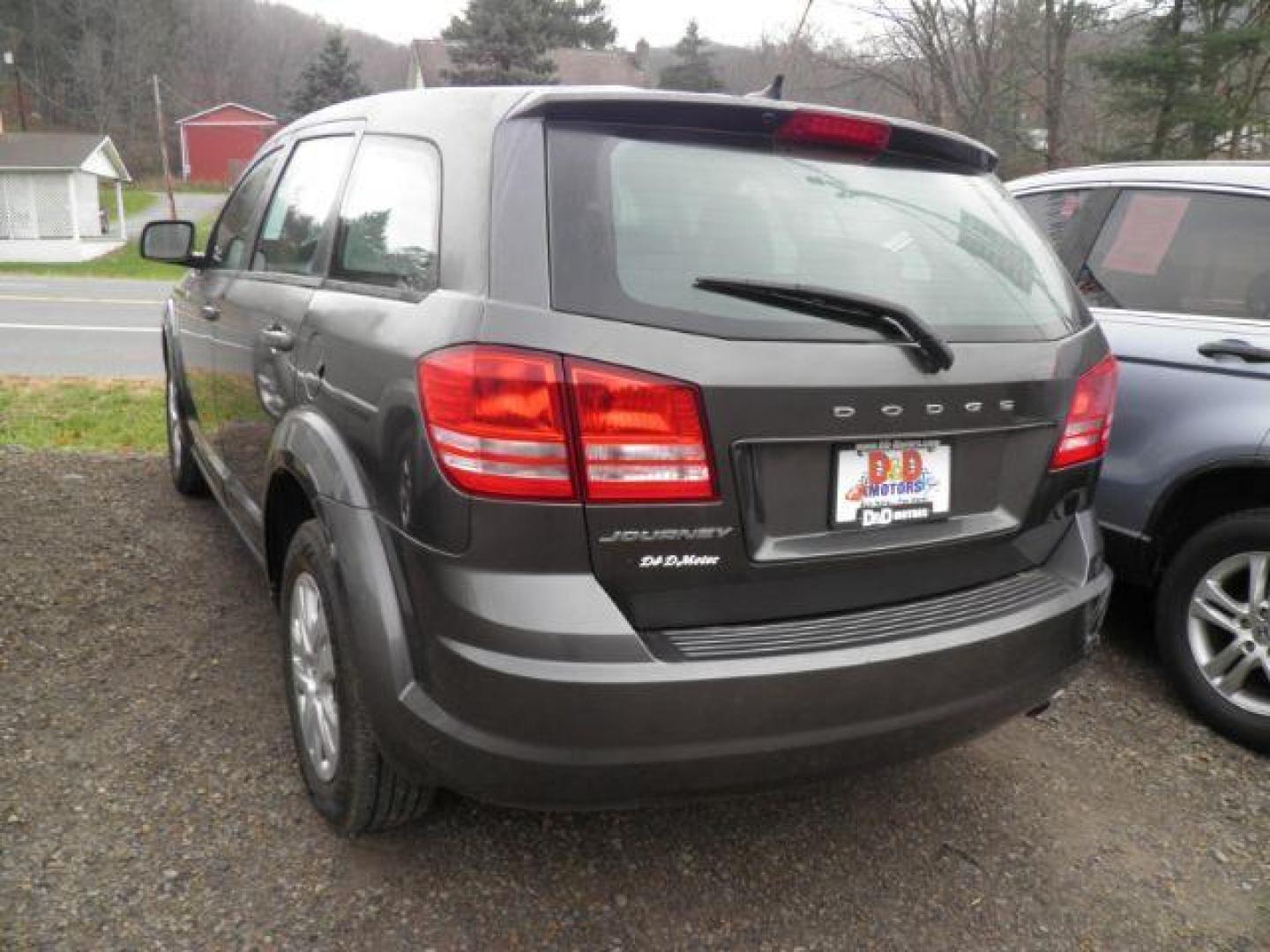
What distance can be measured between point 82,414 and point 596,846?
658 centimetres

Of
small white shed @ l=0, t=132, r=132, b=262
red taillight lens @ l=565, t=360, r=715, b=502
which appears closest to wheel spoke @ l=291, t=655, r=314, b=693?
red taillight lens @ l=565, t=360, r=715, b=502

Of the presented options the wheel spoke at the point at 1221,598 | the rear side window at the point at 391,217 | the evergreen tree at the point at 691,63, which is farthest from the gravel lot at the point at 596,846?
the evergreen tree at the point at 691,63

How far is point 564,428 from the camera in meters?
1.79

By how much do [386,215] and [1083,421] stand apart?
1740 mm

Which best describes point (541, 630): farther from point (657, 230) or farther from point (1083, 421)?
point (1083, 421)

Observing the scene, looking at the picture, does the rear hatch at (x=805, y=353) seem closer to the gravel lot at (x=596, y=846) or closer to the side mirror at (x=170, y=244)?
the gravel lot at (x=596, y=846)

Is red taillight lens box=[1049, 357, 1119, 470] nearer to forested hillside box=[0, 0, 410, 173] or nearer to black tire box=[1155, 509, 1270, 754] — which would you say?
black tire box=[1155, 509, 1270, 754]

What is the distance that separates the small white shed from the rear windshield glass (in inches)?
1329

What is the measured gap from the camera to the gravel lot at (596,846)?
2.20 meters

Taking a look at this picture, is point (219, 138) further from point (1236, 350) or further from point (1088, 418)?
point (1088, 418)

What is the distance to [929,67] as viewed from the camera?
23719 millimetres

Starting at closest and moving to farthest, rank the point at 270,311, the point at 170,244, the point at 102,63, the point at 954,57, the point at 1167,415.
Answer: the point at 270,311, the point at 1167,415, the point at 170,244, the point at 954,57, the point at 102,63

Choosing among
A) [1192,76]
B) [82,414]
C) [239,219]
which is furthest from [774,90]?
[1192,76]

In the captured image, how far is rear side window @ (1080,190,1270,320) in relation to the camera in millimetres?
3285
